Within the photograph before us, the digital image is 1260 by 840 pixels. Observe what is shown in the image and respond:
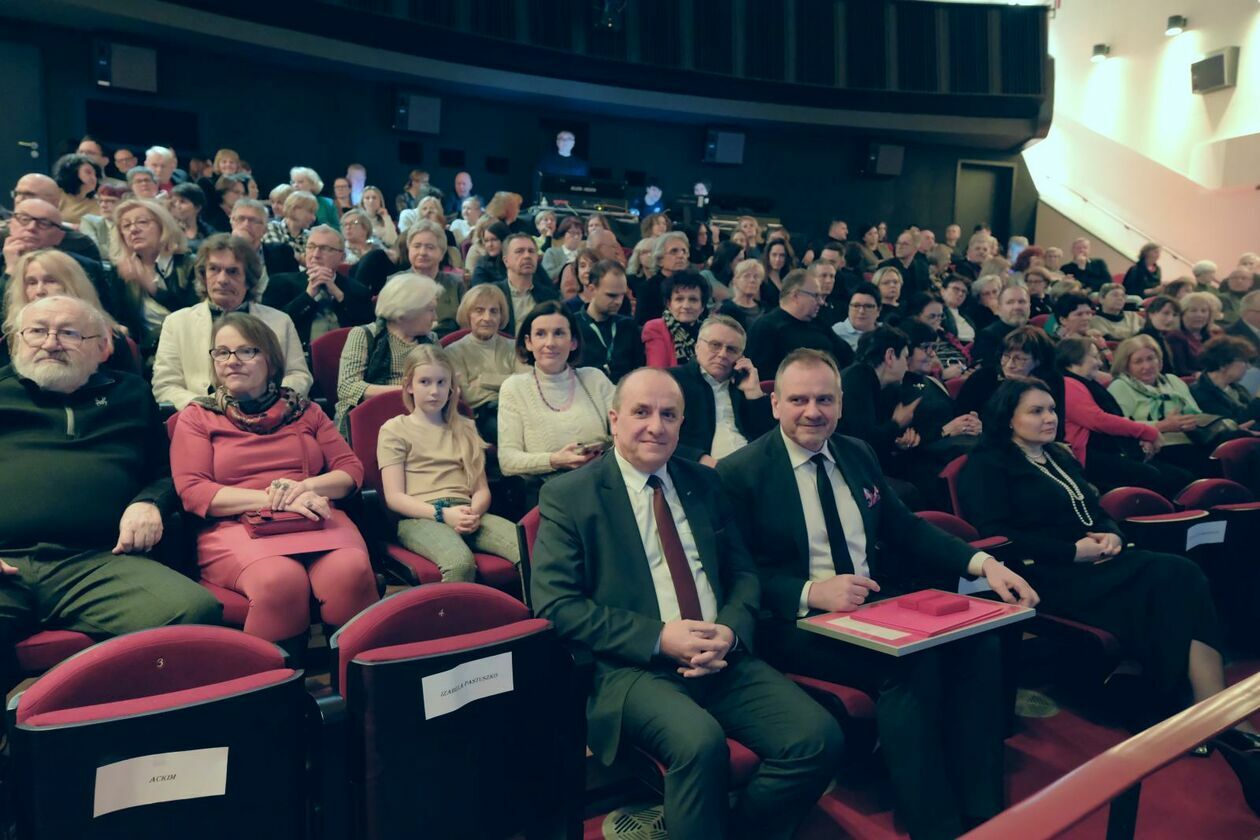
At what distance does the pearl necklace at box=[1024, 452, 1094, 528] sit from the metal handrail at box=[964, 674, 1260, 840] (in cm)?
165

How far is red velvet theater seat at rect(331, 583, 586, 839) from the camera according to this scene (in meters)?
1.44

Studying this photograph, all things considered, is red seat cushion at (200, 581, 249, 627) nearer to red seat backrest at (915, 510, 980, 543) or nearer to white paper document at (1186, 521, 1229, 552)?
red seat backrest at (915, 510, 980, 543)

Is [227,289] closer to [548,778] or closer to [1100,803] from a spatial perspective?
[548,778]

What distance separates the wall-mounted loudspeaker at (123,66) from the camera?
22.9 feet

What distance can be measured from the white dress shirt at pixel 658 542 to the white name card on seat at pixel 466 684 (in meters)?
0.38

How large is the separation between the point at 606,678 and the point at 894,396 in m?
2.08

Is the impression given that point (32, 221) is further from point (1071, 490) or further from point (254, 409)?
point (1071, 490)

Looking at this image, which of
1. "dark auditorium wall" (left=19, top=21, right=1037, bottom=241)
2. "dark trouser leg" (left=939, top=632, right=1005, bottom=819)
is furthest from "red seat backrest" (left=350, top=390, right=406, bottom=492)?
"dark auditorium wall" (left=19, top=21, right=1037, bottom=241)

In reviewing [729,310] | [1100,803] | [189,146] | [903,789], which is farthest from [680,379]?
[189,146]

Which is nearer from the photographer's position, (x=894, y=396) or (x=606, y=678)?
(x=606, y=678)

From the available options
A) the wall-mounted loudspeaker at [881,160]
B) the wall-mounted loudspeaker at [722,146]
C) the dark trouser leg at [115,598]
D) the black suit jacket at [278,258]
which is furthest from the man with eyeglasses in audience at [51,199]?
the wall-mounted loudspeaker at [881,160]

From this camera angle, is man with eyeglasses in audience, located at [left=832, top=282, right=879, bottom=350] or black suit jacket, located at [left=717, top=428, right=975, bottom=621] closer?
black suit jacket, located at [left=717, top=428, right=975, bottom=621]

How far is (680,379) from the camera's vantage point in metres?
3.04

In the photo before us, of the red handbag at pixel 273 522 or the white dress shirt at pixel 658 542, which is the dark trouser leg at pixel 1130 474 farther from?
the red handbag at pixel 273 522
